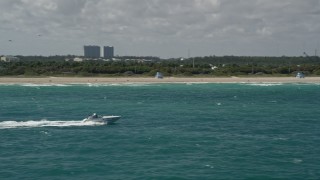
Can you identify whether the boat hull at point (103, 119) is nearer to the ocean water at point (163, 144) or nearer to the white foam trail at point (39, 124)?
the white foam trail at point (39, 124)

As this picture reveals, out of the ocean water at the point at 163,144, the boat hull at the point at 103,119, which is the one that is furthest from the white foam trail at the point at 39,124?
the boat hull at the point at 103,119

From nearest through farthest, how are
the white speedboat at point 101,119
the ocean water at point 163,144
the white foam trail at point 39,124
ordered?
the ocean water at point 163,144 < the white foam trail at point 39,124 < the white speedboat at point 101,119

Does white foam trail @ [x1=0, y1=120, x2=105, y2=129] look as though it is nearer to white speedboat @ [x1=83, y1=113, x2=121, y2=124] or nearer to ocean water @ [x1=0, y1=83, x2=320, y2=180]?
ocean water @ [x1=0, y1=83, x2=320, y2=180]

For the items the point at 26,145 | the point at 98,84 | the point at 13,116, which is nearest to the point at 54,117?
the point at 13,116

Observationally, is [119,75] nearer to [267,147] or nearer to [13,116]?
[13,116]

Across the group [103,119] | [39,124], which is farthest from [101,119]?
[39,124]

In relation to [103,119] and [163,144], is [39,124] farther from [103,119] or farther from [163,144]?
[163,144]

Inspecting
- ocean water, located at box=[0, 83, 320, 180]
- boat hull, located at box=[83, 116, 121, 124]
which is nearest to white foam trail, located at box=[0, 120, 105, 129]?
ocean water, located at box=[0, 83, 320, 180]

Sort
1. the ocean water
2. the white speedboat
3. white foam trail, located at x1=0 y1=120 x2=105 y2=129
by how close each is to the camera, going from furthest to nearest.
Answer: the white speedboat → white foam trail, located at x1=0 y1=120 x2=105 y2=129 → the ocean water
